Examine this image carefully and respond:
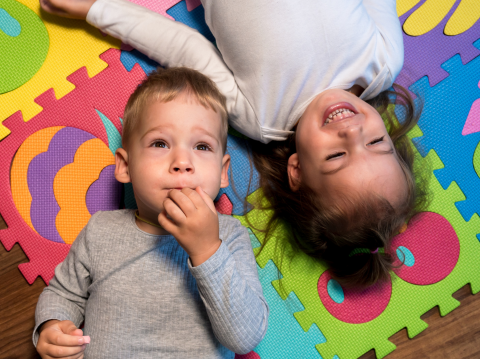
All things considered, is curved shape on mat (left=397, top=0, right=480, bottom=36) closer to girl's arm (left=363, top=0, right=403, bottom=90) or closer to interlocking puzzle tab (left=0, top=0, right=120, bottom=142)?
girl's arm (left=363, top=0, right=403, bottom=90)

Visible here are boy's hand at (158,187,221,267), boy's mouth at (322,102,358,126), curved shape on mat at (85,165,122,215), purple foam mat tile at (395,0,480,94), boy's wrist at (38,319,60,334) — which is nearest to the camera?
boy's hand at (158,187,221,267)

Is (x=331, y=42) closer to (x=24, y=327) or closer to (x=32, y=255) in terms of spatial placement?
(x=32, y=255)

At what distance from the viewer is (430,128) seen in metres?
1.17

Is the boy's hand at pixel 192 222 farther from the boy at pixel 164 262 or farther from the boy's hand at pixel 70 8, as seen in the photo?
the boy's hand at pixel 70 8

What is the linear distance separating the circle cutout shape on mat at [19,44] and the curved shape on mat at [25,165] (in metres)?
0.17

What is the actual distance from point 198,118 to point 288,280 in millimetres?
549

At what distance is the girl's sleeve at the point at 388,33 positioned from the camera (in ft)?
3.47

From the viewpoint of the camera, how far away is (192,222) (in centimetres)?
75

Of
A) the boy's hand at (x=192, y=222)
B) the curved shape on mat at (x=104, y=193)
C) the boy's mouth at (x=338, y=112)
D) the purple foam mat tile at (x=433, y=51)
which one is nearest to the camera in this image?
the boy's hand at (x=192, y=222)

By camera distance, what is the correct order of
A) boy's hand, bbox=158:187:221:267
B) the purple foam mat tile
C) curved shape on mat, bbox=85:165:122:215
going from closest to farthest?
boy's hand, bbox=158:187:221:267 < curved shape on mat, bbox=85:165:122:215 < the purple foam mat tile

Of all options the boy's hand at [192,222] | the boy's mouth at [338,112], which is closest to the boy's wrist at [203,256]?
the boy's hand at [192,222]

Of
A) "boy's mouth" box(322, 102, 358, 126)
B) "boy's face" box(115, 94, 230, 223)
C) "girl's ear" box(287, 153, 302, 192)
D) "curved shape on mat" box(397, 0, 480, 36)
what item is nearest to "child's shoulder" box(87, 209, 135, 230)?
"boy's face" box(115, 94, 230, 223)

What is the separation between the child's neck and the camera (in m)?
0.93

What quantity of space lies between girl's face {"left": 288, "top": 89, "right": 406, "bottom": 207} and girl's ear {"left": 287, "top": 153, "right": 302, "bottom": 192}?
0.03 meters
